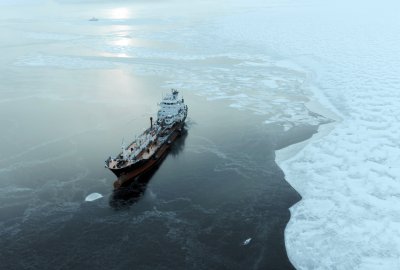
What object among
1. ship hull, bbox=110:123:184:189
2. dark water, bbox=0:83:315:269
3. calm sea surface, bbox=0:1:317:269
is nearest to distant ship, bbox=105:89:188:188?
ship hull, bbox=110:123:184:189

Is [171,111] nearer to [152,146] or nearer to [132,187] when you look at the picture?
[152,146]

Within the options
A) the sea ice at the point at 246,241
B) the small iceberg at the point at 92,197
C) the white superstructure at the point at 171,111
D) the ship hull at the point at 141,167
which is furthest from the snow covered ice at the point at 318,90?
the white superstructure at the point at 171,111

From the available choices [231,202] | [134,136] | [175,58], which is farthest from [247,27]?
[231,202]

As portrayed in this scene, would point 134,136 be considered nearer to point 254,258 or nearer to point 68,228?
point 68,228

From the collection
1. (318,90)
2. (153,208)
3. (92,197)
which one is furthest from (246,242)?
(318,90)

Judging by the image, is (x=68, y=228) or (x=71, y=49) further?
(x=71, y=49)

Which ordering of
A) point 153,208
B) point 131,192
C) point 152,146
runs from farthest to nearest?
point 152,146 < point 131,192 < point 153,208

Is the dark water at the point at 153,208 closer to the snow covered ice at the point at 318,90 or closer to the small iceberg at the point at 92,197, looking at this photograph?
the small iceberg at the point at 92,197
